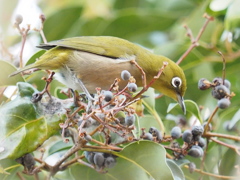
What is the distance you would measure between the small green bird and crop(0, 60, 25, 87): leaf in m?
0.46

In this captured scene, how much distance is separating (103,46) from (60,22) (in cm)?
150

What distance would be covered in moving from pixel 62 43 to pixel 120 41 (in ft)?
1.94

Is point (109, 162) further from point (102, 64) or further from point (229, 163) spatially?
point (102, 64)

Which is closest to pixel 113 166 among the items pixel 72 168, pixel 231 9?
pixel 72 168

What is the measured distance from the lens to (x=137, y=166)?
9.81ft

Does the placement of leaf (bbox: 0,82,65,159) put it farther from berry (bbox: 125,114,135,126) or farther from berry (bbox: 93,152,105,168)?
berry (bbox: 125,114,135,126)

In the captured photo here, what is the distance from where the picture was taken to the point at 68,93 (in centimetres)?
344

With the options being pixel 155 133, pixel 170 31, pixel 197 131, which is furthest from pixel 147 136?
pixel 170 31

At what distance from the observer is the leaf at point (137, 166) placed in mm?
2812

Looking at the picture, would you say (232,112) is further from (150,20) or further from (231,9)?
(150,20)

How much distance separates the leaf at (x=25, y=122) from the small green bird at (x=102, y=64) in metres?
0.60

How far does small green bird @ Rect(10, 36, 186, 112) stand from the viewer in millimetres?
3799

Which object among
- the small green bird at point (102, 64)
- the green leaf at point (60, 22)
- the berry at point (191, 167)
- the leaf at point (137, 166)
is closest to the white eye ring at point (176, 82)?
the small green bird at point (102, 64)

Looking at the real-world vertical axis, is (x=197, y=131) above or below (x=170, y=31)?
above
